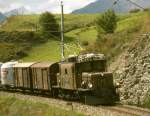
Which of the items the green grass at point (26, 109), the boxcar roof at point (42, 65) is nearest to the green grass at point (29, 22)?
the boxcar roof at point (42, 65)

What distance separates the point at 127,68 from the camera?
3825 cm

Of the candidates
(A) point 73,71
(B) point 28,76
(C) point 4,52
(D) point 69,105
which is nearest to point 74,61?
(A) point 73,71

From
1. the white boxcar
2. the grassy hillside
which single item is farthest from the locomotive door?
the white boxcar

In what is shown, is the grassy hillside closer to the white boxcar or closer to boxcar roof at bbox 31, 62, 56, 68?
boxcar roof at bbox 31, 62, 56, 68

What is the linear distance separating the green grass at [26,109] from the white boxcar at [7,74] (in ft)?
17.6

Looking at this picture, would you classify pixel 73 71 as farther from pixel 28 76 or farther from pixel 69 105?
pixel 28 76

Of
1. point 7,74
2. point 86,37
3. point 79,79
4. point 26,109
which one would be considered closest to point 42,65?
point 26,109

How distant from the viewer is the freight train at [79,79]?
115 ft

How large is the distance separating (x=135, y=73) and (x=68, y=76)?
4762 millimetres

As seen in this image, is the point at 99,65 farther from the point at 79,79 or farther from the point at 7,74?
the point at 7,74

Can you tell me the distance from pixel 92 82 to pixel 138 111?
5476mm

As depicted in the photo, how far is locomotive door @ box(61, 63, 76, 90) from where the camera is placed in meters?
36.5

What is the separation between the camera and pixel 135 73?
37.2 m

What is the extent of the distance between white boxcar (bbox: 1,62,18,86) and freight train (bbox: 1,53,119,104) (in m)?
8.87
